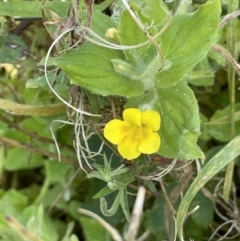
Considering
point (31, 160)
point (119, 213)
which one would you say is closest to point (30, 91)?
point (31, 160)

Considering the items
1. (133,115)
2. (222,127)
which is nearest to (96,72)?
(133,115)

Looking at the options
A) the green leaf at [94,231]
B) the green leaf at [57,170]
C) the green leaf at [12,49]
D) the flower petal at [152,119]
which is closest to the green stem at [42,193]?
the green leaf at [57,170]

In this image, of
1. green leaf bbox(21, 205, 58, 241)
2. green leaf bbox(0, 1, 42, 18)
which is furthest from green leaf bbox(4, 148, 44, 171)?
green leaf bbox(0, 1, 42, 18)

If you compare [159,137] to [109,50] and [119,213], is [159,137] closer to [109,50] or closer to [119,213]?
[109,50]

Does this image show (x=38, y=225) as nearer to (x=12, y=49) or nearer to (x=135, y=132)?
(x=135, y=132)

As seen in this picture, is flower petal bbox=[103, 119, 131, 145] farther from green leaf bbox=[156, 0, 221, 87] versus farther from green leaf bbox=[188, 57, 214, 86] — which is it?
green leaf bbox=[188, 57, 214, 86]
